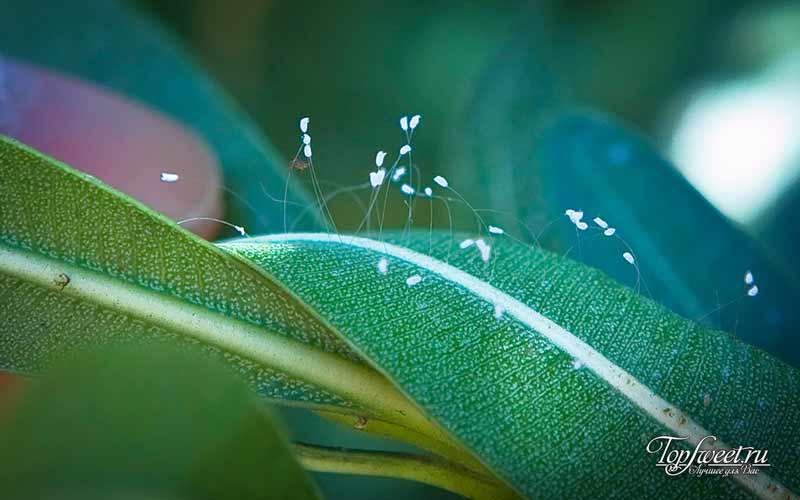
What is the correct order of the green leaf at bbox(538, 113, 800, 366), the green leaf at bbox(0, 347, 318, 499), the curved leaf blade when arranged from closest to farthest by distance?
the green leaf at bbox(0, 347, 318, 499)
the curved leaf blade
the green leaf at bbox(538, 113, 800, 366)

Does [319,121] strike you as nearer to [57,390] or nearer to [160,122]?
[160,122]

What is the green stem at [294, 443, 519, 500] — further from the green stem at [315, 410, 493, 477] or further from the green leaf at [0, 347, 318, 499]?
the green leaf at [0, 347, 318, 499]

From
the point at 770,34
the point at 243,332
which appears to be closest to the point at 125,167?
the point at 243,332

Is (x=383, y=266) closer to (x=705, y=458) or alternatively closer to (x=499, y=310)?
(x=499, y=310)

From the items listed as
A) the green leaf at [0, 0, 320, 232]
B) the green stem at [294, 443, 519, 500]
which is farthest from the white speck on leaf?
the green leaf at [0, 0, 320, 232]

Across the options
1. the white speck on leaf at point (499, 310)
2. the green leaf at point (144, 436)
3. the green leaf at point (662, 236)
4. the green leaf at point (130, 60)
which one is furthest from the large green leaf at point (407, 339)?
the green leaf at point (130, 60)
